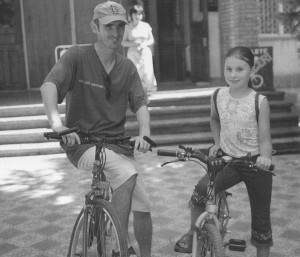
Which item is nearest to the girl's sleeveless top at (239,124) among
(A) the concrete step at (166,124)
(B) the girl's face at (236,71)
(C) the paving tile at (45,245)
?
(B) the girl's face at (236,71)

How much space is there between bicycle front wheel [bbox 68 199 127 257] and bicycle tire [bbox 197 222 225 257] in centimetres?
50

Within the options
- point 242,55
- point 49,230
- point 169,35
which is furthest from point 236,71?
point 169,35

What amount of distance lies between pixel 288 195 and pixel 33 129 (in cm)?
494

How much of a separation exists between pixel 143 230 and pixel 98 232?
51 cm

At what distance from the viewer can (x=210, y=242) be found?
120 inches

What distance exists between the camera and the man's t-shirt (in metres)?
3.44

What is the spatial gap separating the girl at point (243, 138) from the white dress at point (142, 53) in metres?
6.38

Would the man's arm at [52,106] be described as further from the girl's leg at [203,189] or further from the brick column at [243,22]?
the brick column at [243,22]

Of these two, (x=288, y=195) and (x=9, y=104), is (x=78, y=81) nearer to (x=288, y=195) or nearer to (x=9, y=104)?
(x=288, y=195)

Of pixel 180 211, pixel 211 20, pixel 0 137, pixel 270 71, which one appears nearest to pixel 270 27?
pixel 211 20

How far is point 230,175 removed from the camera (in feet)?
11.5

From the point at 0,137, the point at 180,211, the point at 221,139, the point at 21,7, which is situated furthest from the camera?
the point at 21,7

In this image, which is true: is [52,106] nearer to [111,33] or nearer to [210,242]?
[111,33]

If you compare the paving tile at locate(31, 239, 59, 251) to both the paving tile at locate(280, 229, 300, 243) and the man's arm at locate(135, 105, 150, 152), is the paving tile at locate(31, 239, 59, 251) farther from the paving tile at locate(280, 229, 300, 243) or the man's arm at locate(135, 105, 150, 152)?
the paving tile at locate(280, 229, 300, 243)
